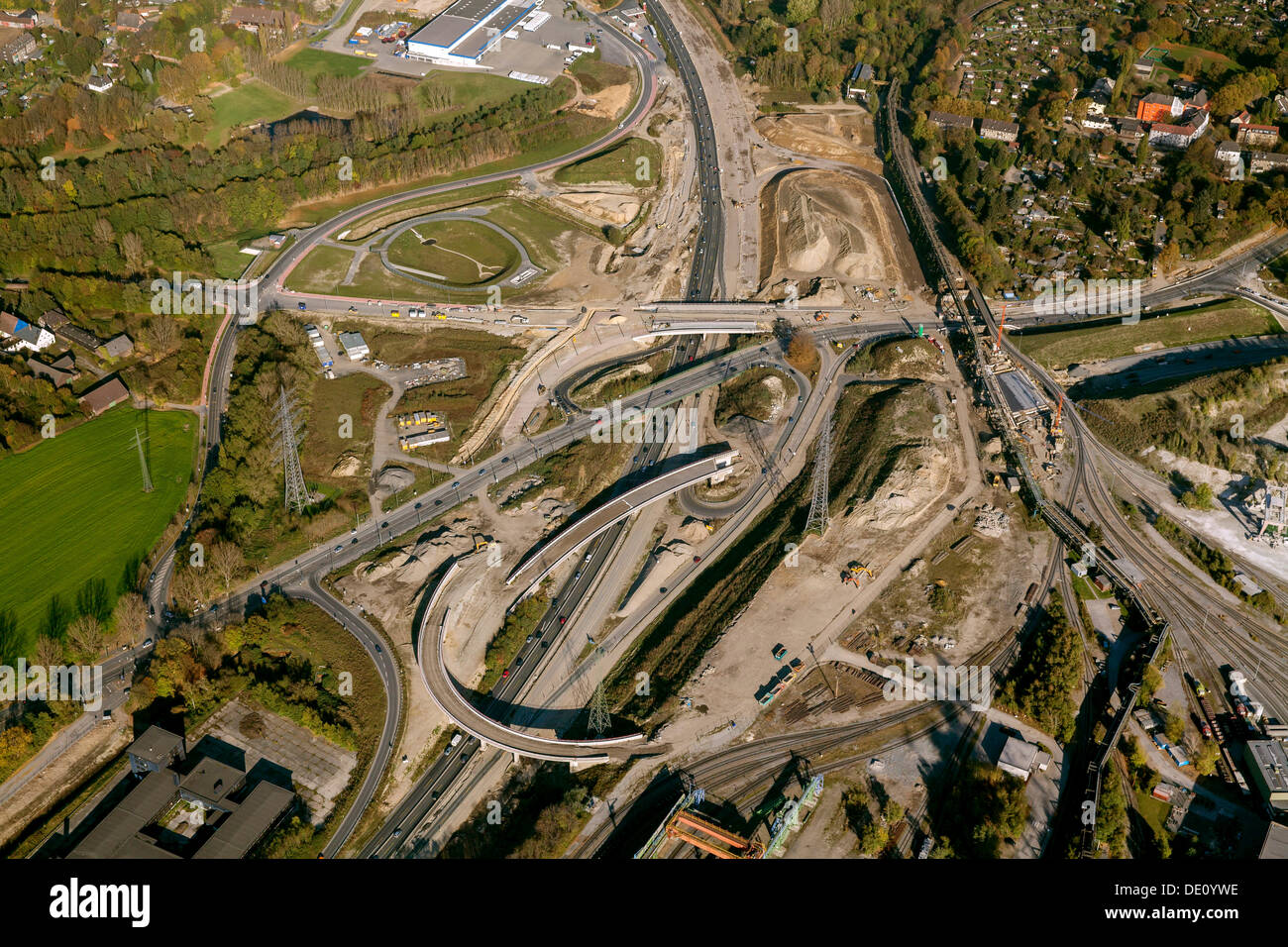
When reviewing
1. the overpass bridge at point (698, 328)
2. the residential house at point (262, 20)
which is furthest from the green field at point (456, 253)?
the residential house at point (262, 20)

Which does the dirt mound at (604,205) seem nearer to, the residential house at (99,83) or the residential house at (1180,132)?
the residential house at (1180,132)

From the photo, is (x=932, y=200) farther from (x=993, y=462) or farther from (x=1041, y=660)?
(x=1041, y=660)

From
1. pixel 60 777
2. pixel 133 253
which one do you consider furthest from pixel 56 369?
pixel 60 777

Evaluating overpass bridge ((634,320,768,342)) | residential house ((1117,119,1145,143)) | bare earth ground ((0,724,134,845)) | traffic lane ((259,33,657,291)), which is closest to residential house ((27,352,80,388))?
traffic lane ((259,33,657,291))

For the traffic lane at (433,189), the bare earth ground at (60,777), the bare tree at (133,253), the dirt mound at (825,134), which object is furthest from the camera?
the dirt mound at (825,134)

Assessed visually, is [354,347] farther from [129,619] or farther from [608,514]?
[129,619]

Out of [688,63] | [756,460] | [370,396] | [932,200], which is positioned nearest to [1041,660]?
[756,460]

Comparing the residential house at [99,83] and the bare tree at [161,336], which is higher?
the residential house at [99,83]
